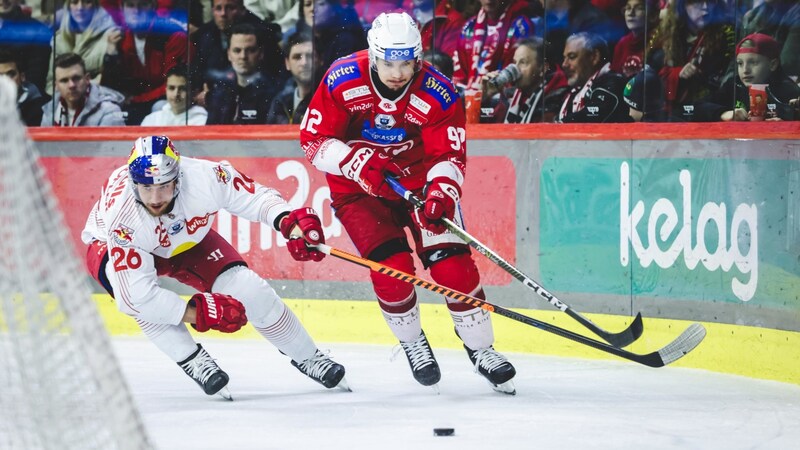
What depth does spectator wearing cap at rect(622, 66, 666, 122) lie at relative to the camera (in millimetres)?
5371

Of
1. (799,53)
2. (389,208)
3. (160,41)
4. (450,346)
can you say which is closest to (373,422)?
(389,208)

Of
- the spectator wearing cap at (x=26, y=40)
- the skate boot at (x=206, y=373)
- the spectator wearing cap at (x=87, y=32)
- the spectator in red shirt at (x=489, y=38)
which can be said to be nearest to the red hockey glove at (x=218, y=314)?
the skate boot at (x=206, y=373)

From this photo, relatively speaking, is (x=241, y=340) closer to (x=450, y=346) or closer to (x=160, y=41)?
(x=450, y=346)

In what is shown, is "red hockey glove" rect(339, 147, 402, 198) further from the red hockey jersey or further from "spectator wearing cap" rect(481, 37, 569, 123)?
"spectator wearing cap" rect(481, 37, 569, 123)

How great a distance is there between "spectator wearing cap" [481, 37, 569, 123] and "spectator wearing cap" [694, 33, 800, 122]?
676 mm

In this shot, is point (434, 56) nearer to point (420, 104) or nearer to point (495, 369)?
point (420, 104)

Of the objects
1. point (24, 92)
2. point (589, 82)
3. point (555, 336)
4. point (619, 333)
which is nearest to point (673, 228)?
point (619, 333)

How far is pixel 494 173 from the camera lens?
213 inches

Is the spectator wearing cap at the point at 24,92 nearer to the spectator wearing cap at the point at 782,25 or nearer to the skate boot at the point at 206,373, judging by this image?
the skate boot at the point at 206,373

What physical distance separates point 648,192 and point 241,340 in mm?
1976

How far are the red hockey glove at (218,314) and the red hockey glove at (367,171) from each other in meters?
0.63

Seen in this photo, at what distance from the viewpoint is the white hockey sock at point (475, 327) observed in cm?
430

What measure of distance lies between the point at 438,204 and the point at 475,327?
485mm

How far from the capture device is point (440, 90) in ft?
14.0
